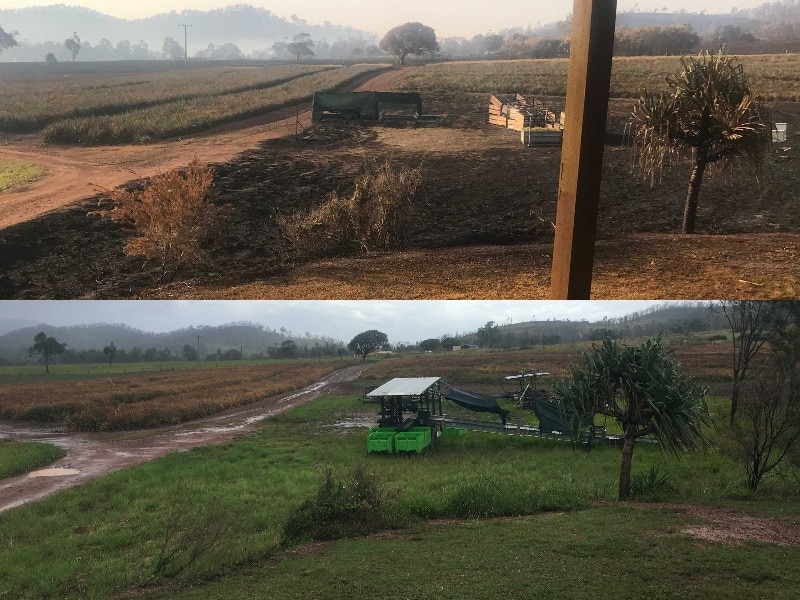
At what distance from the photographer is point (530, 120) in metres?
2.99

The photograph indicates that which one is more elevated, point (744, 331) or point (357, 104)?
point (357, 104)

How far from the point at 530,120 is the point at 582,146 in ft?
1.32

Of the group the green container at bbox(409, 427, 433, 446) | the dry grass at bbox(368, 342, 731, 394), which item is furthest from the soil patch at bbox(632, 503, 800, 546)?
the green container at bbox(409, 427, 433, 446)

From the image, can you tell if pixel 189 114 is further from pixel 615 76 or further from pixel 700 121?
pixel 700 121

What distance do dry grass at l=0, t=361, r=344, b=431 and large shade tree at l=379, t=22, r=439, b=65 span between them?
1685 millimetres

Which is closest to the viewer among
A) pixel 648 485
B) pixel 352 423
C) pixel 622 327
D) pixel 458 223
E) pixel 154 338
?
pixel 458 223

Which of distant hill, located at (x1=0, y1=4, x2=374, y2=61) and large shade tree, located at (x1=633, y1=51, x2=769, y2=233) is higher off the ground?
distant hill, located at (x1=0, y1=4, x2=374, y2=61)

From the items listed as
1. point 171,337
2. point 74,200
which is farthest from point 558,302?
point 74,200

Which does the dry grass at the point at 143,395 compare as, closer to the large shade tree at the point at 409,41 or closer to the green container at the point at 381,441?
the green container at the point at 381,441

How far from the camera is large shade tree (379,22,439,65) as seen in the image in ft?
10.2

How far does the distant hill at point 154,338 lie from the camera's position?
9.84 feet

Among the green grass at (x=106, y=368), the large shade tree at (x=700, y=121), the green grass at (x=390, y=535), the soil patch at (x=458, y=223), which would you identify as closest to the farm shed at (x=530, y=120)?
the soil patch at (x=458, y=223)

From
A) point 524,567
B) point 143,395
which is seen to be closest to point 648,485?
point 524,567

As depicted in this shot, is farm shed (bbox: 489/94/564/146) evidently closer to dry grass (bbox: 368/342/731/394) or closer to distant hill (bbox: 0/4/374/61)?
distant hill (bbox: 0/4/374/61)
